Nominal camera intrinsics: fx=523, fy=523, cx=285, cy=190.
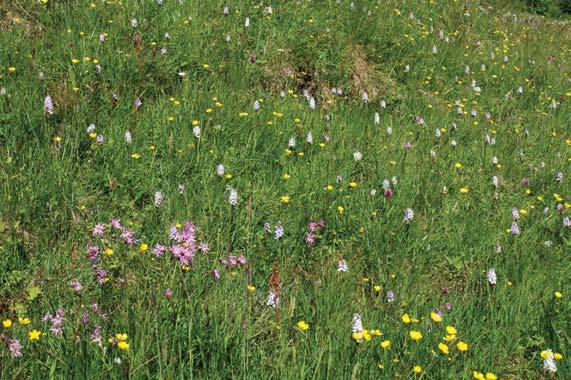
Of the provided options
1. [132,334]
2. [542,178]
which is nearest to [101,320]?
[132,334]

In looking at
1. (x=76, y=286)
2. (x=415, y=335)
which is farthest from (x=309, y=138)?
(x=76, y=286)

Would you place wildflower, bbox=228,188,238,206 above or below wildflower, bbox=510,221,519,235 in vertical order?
above

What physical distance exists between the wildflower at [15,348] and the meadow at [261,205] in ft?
0.16

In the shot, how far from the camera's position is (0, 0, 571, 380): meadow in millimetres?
2406

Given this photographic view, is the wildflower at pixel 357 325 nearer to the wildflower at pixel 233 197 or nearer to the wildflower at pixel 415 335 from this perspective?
the wildflower at pixel 415 335

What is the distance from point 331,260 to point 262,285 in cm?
53

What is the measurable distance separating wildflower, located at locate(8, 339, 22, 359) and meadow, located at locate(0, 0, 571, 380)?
0.16 feet

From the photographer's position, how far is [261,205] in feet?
11.7

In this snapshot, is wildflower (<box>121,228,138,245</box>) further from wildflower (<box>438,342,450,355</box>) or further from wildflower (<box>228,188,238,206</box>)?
wildflower (<box>438,342,450,355</box>)

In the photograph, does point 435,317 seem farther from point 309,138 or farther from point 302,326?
point 309,138

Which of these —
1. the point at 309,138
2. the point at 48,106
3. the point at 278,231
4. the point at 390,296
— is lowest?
the point at 390,296

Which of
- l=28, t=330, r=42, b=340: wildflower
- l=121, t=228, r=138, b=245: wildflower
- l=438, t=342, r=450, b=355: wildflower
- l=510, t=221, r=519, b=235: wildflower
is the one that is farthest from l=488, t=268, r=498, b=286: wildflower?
l=28, t=330, r=42, b=340: wildflower

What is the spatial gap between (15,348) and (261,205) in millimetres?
1793

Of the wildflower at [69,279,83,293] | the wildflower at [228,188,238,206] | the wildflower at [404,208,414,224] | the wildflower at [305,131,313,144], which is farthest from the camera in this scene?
the wildflower at [305,131,313,144]
